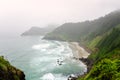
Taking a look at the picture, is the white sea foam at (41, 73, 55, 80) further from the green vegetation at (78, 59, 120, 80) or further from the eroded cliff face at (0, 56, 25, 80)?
the green vegetation at (78, 59, 120, 80)

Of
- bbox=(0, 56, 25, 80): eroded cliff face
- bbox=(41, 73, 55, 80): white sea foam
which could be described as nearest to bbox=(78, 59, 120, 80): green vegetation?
bbox=(0, 56, 25, 80): eroded cliff face

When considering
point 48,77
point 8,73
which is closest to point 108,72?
point 8,73

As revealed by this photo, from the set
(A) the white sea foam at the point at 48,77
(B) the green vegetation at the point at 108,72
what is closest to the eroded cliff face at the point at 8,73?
(B) the green vegetation at the point at 108,72

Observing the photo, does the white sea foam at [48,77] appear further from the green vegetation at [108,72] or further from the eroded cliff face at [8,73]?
the green vegetation at [108,72]

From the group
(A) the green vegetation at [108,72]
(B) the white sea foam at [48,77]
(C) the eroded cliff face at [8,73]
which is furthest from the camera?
(B) the white sea foam at [48,77]

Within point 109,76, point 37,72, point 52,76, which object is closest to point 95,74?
point 109,76

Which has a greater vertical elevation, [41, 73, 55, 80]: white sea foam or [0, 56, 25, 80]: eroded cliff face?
[41, 73, 55, 80]: white sea foam

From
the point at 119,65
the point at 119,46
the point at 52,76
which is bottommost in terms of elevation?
the point at 119,65

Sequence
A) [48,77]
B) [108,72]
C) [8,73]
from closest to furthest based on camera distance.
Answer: [108,72]
[8,73]
[48,77]

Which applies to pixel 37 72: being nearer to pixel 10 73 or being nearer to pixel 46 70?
pixel 46 70

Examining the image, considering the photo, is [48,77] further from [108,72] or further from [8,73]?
[108,72]

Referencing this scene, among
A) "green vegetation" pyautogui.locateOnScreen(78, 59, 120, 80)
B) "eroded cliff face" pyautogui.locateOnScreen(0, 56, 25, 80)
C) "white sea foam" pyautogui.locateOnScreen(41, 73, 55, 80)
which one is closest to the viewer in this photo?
"green vegetation" pyautogui.locateOnScreen(78, 59, 120, 80)
